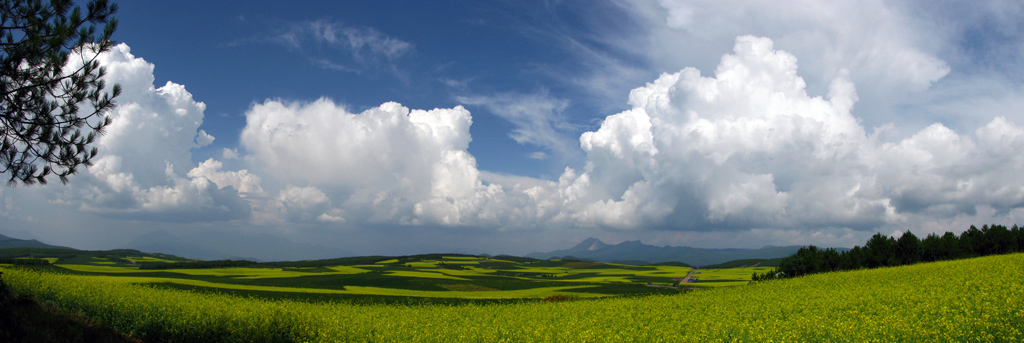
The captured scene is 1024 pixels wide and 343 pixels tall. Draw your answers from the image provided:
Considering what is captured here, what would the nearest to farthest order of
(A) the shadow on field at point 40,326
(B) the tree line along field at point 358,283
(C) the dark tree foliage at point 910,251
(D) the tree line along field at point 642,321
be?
(D) the tree line along field at point 642,321 → (A) the shadow on field at point 40,326 → (B) the tree line along field at point 358,283 → (C) the dark tree foliage at point 910,251

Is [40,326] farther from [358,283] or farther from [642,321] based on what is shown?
[358,283]

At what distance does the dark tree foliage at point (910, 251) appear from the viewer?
65.4 metres

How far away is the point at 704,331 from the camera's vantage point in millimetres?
14859

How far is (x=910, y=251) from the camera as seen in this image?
220ft

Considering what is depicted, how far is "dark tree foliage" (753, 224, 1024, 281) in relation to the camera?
6538 cm

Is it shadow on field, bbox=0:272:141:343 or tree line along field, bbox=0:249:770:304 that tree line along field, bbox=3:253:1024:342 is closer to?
shadow on field, bbox=0:272:141:343

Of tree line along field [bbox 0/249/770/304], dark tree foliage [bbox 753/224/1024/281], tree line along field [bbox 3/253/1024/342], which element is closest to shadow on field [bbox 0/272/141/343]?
tree line along field [bbox 3/253/1024/342]

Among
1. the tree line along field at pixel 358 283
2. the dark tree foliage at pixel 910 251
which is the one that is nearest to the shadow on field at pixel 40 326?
the tree line along field at pixel 358 283

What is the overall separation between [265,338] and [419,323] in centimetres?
654

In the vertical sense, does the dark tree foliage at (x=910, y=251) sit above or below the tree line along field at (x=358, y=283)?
above

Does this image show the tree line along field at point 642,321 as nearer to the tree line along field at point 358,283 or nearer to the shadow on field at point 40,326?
the shadow on field at point 40,326

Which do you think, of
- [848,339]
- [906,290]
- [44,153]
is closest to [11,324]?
[44,153]

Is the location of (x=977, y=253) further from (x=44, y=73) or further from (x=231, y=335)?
(x=44, y=73)

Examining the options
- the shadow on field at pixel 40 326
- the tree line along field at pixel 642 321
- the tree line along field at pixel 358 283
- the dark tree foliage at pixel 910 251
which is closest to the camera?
the tree line along field at pixel 642 321
